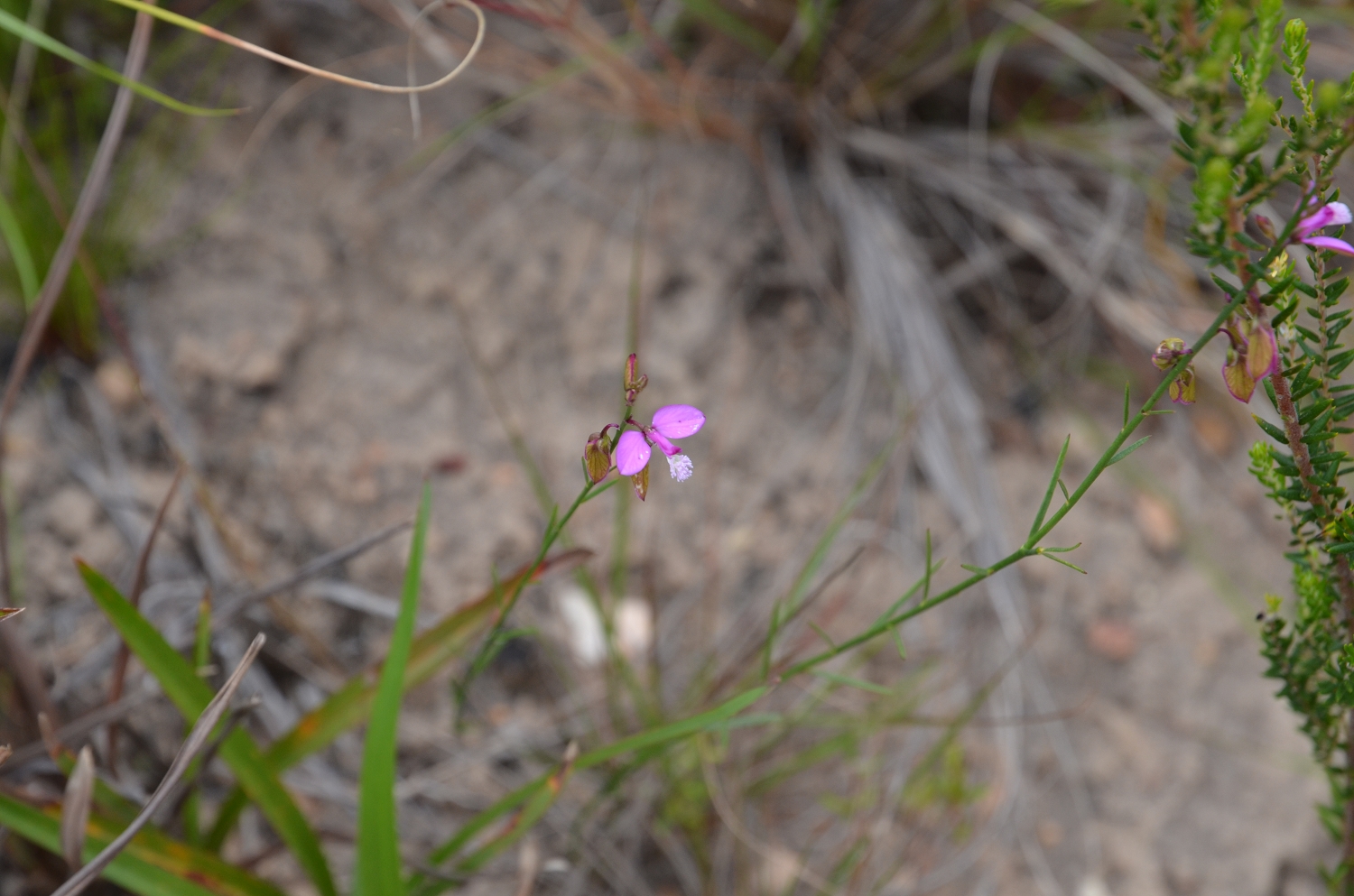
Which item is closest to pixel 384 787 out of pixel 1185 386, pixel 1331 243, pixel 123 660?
pixel 123 660

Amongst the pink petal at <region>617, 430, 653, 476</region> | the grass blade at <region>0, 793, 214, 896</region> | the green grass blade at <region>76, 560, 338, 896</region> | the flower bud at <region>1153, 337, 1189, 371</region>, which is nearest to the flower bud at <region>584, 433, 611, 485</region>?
the pink petal at <region>617, 430, 653, 476</region>

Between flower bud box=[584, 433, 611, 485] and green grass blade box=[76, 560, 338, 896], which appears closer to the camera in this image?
flower bud box=[584, 433, 611, 485]

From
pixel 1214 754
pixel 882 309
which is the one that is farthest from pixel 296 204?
pixel 1214 754

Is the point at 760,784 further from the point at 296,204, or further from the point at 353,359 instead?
the point at 296,204

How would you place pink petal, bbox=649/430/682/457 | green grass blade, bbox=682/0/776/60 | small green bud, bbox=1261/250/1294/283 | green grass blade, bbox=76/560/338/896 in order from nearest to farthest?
small green bud, bbox=1261/250/1294/283, pink petal, bbox=649/430/682/457, green grass blade, bbox=76/560/338/896, green grass blade, bbox=682/0/776/60

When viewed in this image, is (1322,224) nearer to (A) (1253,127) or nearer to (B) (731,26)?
(A) (1253,127)

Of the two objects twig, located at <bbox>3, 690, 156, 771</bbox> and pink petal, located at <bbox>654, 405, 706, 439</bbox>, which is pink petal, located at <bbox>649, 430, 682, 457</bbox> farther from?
twig, located at <bbox>3, 690, 156, 771</bbox>

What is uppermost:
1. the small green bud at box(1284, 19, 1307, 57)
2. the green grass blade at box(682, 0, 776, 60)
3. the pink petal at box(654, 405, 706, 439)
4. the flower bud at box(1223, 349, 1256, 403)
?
the small green bud at box(1284, 19, 1307, 57)
